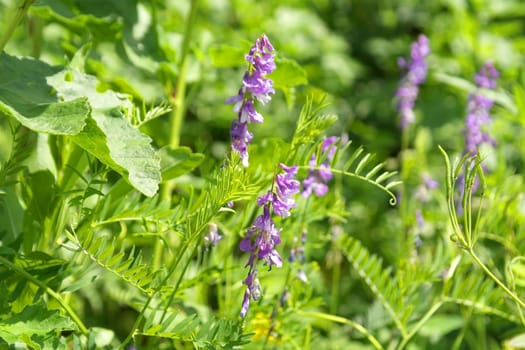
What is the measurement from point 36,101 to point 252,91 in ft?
0.99

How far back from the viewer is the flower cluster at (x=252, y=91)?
3.51ft

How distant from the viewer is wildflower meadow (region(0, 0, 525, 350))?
1048 millimetres

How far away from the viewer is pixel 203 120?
3.11 m

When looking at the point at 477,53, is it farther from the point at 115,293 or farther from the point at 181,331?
the point at 181,331

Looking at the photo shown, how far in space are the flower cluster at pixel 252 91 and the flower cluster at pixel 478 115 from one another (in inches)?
34.7

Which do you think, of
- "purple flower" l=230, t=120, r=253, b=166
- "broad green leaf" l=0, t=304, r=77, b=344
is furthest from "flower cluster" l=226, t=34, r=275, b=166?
"broad green leaf" l=0, t=304, r=77, b=344

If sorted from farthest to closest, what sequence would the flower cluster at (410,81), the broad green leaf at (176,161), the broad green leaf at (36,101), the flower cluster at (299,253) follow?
the flower cluster at (410,81) < the flower cluster at (299,253) < the broad green leaf at (176,161) < the broad green leaf at (36,101)

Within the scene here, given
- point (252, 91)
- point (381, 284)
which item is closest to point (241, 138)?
point (252, 91)

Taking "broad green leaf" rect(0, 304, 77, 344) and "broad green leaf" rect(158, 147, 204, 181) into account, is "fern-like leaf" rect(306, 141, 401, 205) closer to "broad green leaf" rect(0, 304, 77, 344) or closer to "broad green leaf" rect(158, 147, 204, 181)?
"broad green leaf" rect(158, 147, 204, 181)

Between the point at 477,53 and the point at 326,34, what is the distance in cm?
72

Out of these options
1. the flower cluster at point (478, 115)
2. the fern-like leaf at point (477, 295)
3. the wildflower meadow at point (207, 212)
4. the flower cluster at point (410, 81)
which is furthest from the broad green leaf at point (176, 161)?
the flower cluster at point (410, 81)

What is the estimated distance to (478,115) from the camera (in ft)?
6.33

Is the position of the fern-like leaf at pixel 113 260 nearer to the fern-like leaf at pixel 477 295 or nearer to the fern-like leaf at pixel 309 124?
the fern-like leaf at pixel 309 124

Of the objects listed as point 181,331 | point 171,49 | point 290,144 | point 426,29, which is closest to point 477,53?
point 426,29
